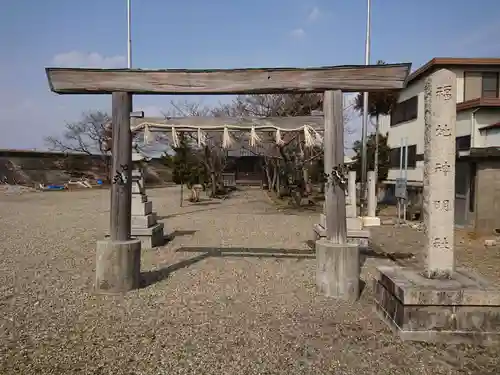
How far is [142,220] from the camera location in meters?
10.6

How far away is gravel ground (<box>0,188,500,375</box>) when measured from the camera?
154 inches

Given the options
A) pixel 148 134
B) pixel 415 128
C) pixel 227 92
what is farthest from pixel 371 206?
pixel 148 134

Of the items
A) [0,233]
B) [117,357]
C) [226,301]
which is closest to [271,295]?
[226,301]

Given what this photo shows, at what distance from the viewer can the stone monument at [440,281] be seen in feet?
14.4

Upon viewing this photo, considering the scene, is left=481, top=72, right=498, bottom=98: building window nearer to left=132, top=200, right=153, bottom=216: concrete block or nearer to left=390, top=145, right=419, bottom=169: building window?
left=390, top=145, right=419, bottom=169: building window

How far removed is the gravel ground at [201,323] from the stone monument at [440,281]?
0.64ft

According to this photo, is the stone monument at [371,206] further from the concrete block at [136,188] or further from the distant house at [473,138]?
the concrete block at [136,188]

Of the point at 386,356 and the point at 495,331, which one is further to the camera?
the point at 495,331

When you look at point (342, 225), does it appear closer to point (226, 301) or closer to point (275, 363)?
point (226, 301)

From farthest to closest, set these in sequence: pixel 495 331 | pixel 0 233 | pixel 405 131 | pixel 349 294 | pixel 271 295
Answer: pixel 405 131, pixel 0 233, pixel 271 295, pixel 349 294, pixel 495 331

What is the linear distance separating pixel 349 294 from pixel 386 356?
6.11ft

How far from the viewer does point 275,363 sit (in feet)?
12.9

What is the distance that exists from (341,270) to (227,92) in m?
3.02

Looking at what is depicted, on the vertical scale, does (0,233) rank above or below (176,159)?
below
